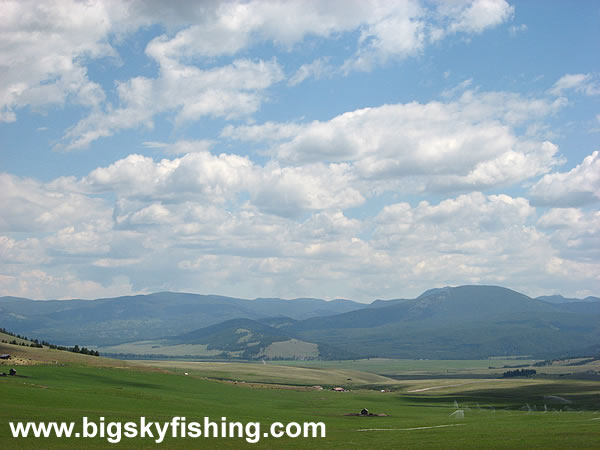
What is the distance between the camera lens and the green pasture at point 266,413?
64.6 meters

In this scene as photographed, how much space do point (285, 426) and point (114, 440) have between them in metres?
27.9

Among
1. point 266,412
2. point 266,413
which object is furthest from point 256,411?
→ point 266,413

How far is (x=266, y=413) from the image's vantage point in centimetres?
10450

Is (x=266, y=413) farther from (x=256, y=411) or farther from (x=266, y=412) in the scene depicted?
(x=256, y=411)

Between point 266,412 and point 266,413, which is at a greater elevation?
point 266,413

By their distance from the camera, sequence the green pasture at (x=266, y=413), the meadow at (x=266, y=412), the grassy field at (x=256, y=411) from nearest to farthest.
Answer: the green pasture at (x=266, y=413), the meadow at (x=266, y=412), the grassy field at (x=256, y=411)

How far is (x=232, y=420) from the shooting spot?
87250 mm

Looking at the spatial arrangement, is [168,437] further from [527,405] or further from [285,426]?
[527,405]

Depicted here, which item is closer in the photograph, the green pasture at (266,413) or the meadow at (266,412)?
the green pasture at (266,413)

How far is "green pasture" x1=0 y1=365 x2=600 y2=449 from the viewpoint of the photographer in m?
64.6

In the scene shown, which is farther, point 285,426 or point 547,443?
point 285,426

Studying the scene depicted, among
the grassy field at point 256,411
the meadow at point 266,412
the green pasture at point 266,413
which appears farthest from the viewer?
the grassy field at point 256,411

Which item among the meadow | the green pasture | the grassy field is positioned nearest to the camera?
the green pasture

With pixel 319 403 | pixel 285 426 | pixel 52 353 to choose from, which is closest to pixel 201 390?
pixel 319 403
